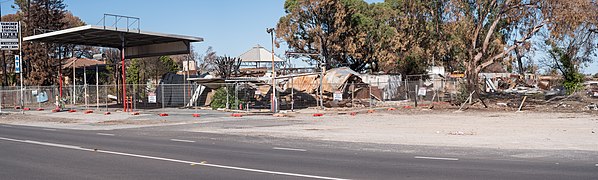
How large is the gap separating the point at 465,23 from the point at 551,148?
22.0m

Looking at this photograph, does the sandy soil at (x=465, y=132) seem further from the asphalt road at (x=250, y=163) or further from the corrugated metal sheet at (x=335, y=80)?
the corrugated metal sheet at (x=335, y=80)

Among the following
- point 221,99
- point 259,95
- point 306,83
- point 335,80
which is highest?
point 335,80

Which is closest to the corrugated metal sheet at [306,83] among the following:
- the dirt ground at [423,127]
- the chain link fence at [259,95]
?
the chain link fence at [259,95]

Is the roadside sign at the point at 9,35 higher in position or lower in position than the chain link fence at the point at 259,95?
higher

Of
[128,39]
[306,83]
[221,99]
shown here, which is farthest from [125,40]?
[306,83]

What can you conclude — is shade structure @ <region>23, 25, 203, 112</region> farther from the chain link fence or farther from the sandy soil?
the sandy soil

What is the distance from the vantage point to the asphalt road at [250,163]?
428 inches

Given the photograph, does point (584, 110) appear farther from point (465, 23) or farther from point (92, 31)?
point (92, 31)

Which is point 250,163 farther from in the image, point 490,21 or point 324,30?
point 324,30

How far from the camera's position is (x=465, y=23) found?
36594 millimetres

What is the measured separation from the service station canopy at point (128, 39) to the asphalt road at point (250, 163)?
1974cm

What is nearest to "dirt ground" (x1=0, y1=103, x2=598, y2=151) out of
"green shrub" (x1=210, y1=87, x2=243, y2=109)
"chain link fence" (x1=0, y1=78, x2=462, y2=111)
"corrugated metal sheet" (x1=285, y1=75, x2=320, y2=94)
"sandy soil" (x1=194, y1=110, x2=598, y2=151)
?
"sandy soil" (x1=194, y1=110, x2=598, y2=151)

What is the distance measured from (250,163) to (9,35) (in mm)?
33299

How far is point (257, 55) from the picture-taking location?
71250 millimetres
